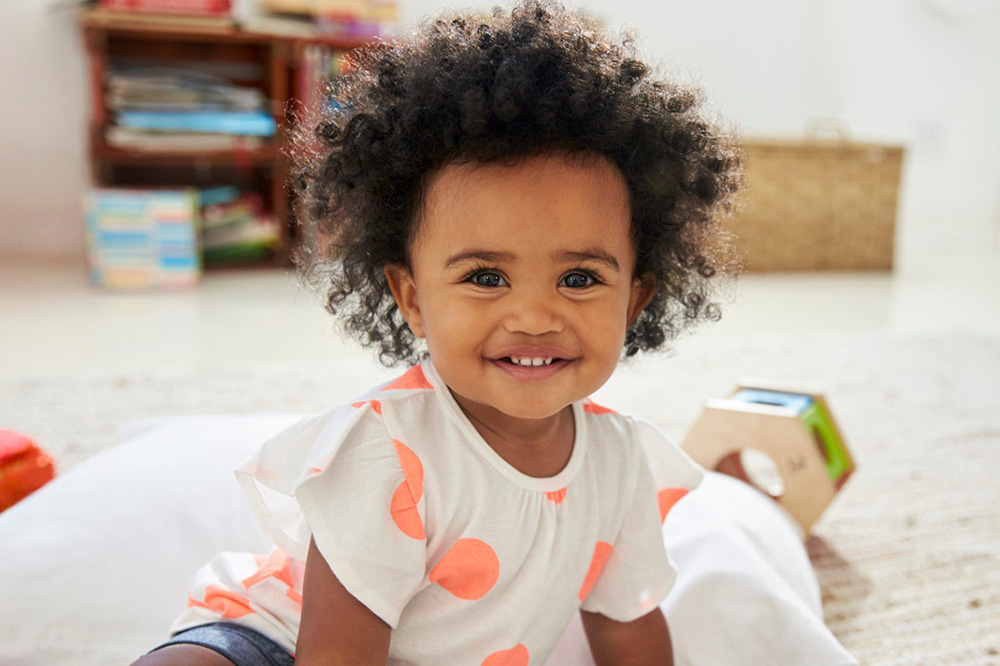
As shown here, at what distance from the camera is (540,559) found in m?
0.68

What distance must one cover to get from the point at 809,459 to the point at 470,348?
687mm

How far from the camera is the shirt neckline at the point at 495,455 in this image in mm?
667

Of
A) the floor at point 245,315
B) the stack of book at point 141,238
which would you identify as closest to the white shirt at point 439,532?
the floor at point 245,315

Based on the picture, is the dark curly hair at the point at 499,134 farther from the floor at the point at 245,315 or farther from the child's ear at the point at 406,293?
the floor at the point at 245,315

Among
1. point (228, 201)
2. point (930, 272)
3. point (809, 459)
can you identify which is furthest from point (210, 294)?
point (930, 272)

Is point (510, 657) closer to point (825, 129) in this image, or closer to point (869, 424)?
point (869, 424)

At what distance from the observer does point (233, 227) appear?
9.53 feet

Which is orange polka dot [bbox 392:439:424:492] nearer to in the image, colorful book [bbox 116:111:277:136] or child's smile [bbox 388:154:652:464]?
child's smile [bbox 388:154:652:464]

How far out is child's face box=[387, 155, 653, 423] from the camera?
602 millimetres

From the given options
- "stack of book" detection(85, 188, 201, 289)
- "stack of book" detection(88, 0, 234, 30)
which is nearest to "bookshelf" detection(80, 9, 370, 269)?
"stack of book" detection(88, 0, 234, 30)

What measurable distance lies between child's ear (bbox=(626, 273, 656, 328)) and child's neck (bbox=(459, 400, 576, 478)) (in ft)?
0.36

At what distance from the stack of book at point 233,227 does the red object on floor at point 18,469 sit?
6.07 feet

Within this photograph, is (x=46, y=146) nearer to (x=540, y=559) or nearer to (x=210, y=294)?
(x=210, y=294)

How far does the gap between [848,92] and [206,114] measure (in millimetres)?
2629
